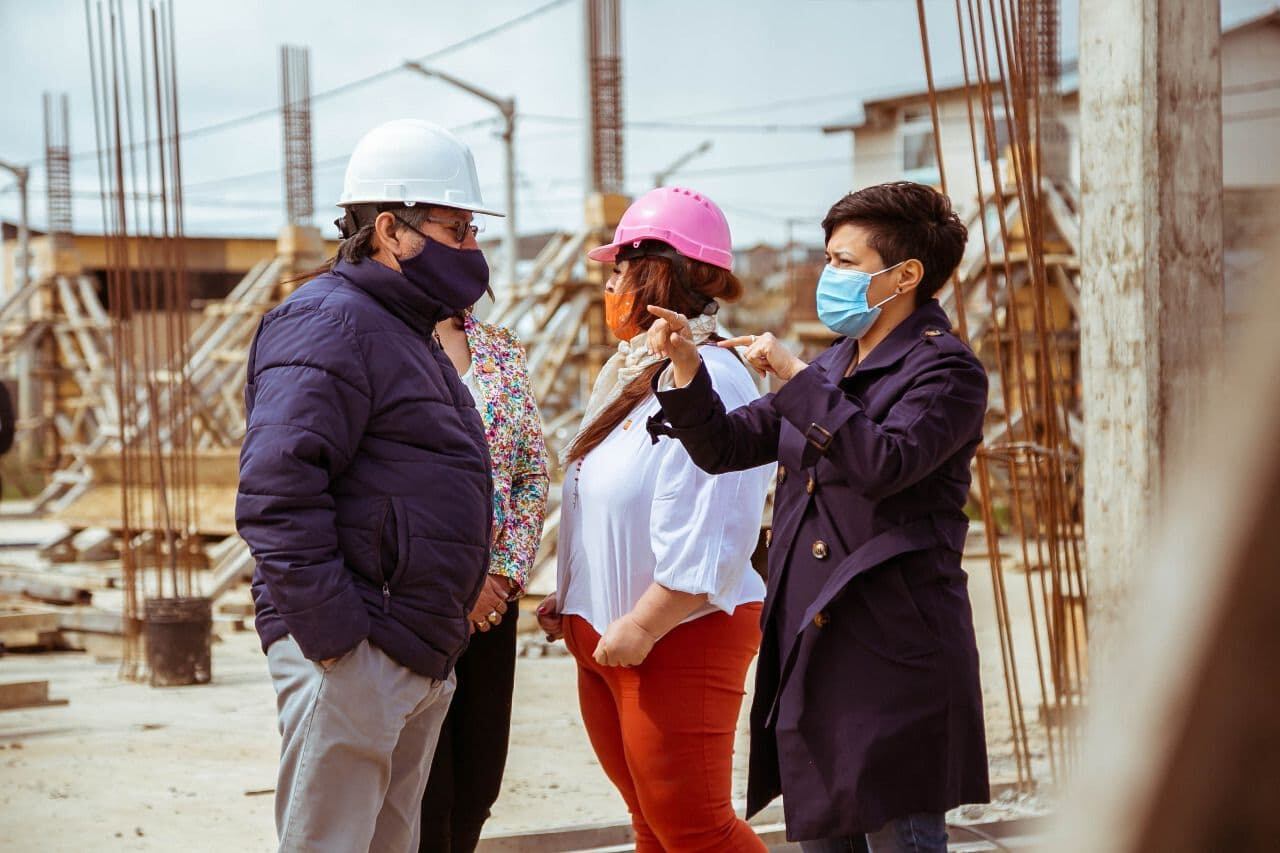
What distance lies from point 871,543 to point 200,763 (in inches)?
172

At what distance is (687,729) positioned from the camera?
2982mm

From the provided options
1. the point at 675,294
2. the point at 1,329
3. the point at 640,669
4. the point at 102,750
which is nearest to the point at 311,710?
the point at 640,669

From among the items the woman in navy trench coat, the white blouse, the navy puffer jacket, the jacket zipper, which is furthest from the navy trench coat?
the jacket zipper

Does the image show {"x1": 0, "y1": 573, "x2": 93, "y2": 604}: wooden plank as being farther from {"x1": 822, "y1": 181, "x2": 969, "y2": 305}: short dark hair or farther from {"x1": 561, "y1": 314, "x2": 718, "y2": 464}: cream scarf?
{"x1": 822, "y1": 181, "x2": 969, "y2": 305}: short dark hair

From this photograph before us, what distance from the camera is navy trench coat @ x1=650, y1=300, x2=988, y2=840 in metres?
2.49

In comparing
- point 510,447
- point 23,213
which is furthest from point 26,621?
point 23,213

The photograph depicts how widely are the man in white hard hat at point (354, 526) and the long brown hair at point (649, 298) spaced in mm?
506

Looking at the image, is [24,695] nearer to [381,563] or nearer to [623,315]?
[623,315]

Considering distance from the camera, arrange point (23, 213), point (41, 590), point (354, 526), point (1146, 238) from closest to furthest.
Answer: point (354, 526) → point (1146, 238) → point (41, 590) → point (23, 213)

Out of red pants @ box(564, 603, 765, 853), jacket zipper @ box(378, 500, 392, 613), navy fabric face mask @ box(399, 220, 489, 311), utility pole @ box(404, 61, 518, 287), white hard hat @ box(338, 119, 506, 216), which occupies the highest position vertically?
utility pole @ box(404, 61, 518, 287)

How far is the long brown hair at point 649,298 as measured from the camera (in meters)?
3.15

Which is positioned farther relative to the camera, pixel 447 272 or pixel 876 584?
pixel 447 272

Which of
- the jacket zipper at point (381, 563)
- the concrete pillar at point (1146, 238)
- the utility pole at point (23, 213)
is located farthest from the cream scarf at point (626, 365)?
the utility pole at point (23, 213)

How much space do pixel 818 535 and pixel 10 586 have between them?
11.1 meters
